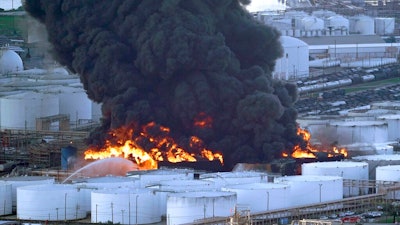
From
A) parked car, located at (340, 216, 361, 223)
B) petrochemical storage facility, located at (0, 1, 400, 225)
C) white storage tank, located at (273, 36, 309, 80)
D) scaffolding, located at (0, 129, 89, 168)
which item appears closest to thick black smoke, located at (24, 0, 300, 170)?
petrochemical storage facility, located at (0, 1, 400, 225)

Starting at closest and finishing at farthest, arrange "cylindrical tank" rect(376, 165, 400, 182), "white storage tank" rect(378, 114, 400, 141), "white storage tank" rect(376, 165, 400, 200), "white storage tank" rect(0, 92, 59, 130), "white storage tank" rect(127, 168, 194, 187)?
"white storage tank" rect(127, 168, 194, 187)
"white storage tank" rect(376, 165, 400, 200)
"cylindrical tank" rect(376, 165, 400, 182)
"white storage tank" rect(378, 114, 400, 141)
"white storage tank" rect(0, 92, 59, 130)

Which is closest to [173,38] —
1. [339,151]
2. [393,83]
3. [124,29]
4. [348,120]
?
[124,29]

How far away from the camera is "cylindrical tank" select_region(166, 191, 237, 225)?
4928cm

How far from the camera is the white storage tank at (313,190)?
54.2 m

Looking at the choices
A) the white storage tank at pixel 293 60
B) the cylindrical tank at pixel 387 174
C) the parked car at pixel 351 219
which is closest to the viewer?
the parked car at pixel 351 219

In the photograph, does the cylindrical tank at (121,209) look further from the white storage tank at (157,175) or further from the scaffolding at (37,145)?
the scaffolding at (37,145)

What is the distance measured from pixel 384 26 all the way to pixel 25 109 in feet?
239

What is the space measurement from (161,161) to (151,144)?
2.46 ft

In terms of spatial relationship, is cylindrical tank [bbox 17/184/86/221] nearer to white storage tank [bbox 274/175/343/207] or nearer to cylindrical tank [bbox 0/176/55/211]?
cylindrical tank [bbox 0/176/55/211]

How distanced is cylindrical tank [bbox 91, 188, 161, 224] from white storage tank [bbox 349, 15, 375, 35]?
91994mm

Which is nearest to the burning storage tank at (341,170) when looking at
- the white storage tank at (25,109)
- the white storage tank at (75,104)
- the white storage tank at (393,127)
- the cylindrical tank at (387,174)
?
the cylindrical tank at (387,174)

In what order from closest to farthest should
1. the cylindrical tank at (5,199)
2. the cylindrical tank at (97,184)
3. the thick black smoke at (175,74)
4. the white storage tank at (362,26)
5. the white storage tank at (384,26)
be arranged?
the cylindrical tank at (97,184) < the cylindrical tank at (5,199) < the thick black smoke at (175,74) < the white storage tank at (362,26) < the white storage tank at (384,26)

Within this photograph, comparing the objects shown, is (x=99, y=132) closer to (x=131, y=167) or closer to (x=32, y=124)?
(x=131, y=167)

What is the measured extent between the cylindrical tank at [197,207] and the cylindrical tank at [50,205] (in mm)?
4001
